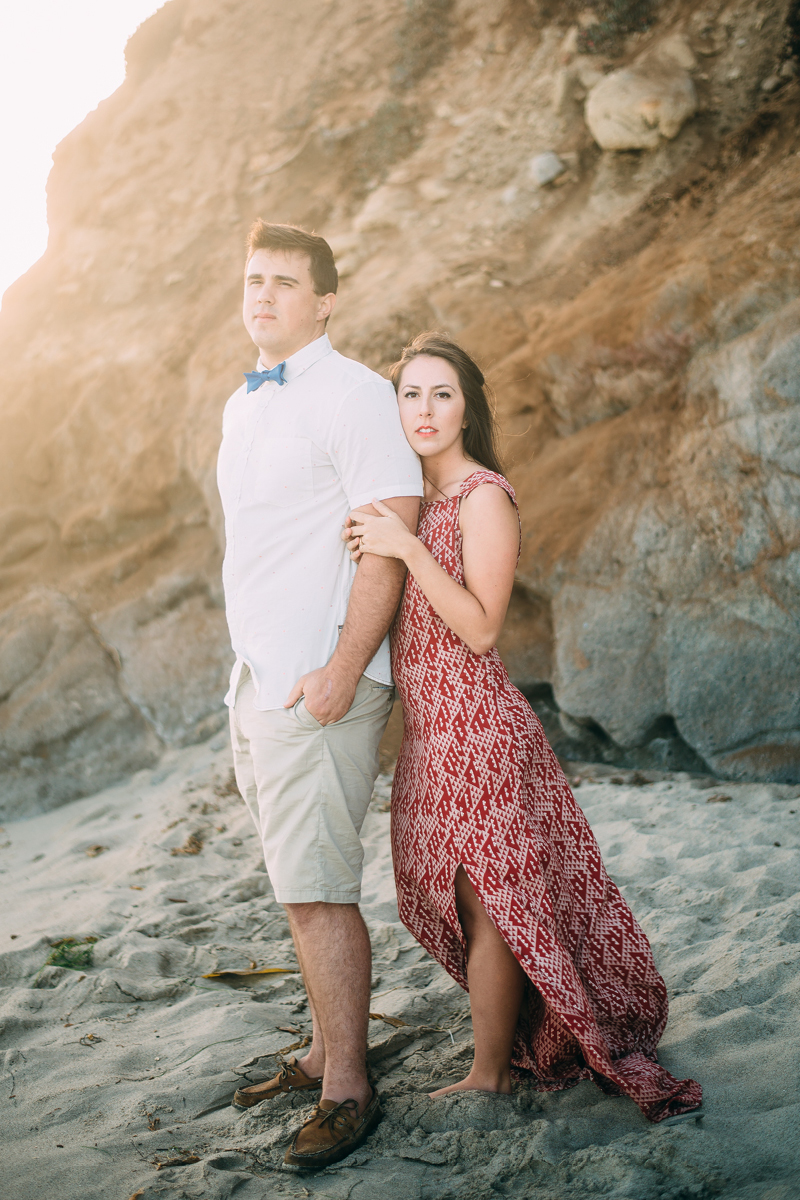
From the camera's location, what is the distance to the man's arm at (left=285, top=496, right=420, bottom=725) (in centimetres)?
223

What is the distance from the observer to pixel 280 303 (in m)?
2.49

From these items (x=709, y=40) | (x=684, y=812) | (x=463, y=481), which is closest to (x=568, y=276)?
(x=709, y=40)

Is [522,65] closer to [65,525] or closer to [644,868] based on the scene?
[65,525]

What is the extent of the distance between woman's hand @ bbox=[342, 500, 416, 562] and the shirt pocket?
18 cm

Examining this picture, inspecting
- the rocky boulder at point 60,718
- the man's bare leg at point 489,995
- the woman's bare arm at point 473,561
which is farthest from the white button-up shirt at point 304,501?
the rocky boulder at point 60,718

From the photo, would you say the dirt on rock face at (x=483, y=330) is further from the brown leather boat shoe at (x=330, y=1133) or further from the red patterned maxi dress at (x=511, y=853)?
the brown leather boat shoe at (x=330, y=1133)

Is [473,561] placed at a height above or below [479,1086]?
above

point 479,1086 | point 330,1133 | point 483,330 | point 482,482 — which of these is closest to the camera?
point 330,1133

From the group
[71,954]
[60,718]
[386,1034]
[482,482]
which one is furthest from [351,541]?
[60,718]

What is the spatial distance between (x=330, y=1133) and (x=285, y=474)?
1.68m

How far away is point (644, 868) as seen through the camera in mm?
3447

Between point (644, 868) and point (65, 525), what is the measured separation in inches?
223

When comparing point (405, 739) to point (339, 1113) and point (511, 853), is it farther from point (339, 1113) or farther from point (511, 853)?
point (339, 1113)

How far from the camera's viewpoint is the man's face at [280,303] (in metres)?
2.48
